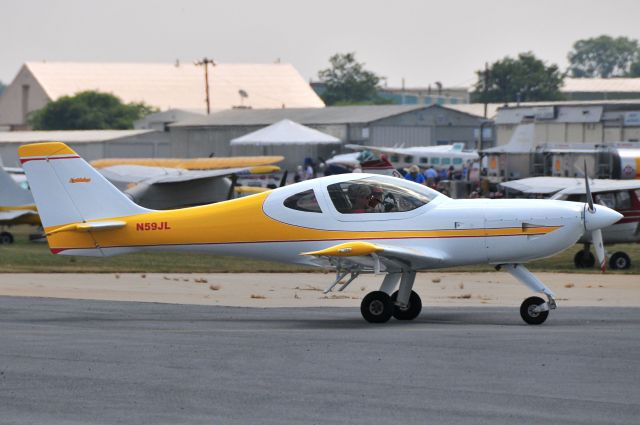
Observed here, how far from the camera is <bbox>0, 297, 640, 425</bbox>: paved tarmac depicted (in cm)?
938

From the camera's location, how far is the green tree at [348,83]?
14138cm

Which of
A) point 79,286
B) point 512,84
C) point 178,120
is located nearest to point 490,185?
point 79,286

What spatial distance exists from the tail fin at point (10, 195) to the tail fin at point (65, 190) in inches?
699

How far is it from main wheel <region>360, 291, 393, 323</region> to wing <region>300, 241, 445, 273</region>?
13.8 inches

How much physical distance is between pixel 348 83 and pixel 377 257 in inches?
5178

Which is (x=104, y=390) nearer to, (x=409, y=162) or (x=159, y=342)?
(x=159, y=342)

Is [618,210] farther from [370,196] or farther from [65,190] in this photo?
[65,190]

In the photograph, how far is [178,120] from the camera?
87.0m

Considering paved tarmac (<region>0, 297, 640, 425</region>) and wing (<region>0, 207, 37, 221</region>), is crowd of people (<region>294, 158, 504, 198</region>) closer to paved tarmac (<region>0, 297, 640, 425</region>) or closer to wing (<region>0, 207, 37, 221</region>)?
wing (<region>0, 207, 37, 221</region>)

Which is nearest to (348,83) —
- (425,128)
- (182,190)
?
(425,128)

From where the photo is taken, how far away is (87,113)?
107938mm

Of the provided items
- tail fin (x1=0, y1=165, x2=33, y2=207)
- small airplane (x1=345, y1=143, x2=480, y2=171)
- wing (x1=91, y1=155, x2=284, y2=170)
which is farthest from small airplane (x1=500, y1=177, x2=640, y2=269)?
small airplane (x1=345, y1=143, x2=480, y2=171)

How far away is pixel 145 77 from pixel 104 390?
11424 centimetres

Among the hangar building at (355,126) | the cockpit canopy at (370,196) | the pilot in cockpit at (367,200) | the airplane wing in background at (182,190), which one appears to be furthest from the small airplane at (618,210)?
the hangar building at (355,126)
